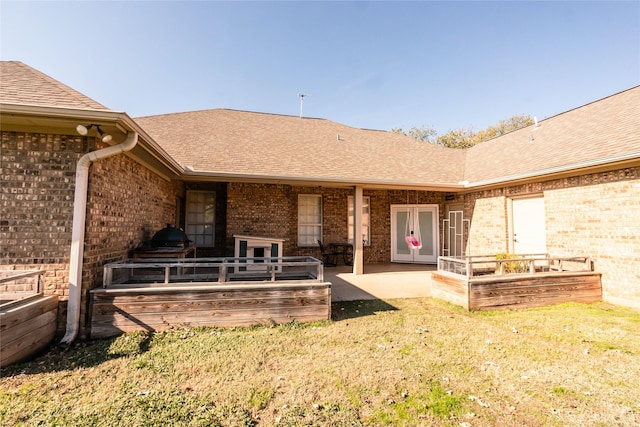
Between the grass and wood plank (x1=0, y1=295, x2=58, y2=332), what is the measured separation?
0.49 meters

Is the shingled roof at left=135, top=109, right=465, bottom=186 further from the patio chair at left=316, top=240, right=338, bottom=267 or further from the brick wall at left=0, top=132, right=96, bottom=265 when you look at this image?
the brick wall at left=0, top=132, right=96, bottom=265

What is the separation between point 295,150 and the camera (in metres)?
9.69

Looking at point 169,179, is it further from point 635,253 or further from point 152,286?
point 635,253

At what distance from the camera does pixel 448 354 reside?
11.8ft

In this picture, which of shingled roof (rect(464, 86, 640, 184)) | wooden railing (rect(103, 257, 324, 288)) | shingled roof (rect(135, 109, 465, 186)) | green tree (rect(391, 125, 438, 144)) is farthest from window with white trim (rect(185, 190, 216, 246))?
green tree (rect(391, 125, 438, 144))

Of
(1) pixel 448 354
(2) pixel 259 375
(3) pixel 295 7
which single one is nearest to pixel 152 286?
(2) pixel 259 375

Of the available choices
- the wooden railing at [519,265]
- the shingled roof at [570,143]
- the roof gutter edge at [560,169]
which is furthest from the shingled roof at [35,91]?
the shingled roof at [570,143]

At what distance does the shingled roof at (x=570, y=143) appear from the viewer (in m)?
6.11

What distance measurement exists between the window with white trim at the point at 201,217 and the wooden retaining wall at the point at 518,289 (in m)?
7.19

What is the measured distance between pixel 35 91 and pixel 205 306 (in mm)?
3760

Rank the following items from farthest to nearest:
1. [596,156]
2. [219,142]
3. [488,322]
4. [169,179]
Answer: [219,142]
[169,179]
[596,156]
[488,322]

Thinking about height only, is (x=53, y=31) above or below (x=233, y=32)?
below

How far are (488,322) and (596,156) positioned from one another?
459 cm

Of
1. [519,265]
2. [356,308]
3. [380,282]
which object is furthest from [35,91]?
[519,265]
